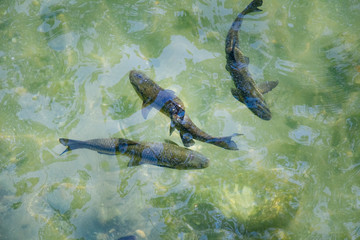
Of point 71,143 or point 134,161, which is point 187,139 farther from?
point 71,143

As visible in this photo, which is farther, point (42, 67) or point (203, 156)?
point (42, 67)

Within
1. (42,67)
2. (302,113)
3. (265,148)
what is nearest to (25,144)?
(42,67)

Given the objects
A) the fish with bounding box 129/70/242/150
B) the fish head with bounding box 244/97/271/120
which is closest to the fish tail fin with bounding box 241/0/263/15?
the fish head with bounding box 244/97/271/120

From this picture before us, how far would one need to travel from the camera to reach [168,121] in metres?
4.91

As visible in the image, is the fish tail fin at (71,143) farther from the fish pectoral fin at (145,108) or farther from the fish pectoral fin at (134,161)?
the fish pectoral fin at (145,108)

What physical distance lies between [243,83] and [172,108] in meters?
1.32

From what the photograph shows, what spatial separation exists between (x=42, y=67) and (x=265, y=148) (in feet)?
14.1

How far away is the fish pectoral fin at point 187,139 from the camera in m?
4.59

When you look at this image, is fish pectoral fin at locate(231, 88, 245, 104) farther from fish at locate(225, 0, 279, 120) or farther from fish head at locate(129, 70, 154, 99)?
fish head at locate(129, 70, 154, 99)

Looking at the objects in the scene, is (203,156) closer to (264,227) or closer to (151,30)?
(264,227)

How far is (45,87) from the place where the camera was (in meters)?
5.12

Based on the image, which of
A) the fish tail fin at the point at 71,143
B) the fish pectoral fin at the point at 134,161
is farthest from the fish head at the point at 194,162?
the fish tail fin at the point at 71,143

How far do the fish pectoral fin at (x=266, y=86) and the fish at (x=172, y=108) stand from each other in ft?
3.10

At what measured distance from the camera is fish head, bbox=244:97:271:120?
478 centimetres
